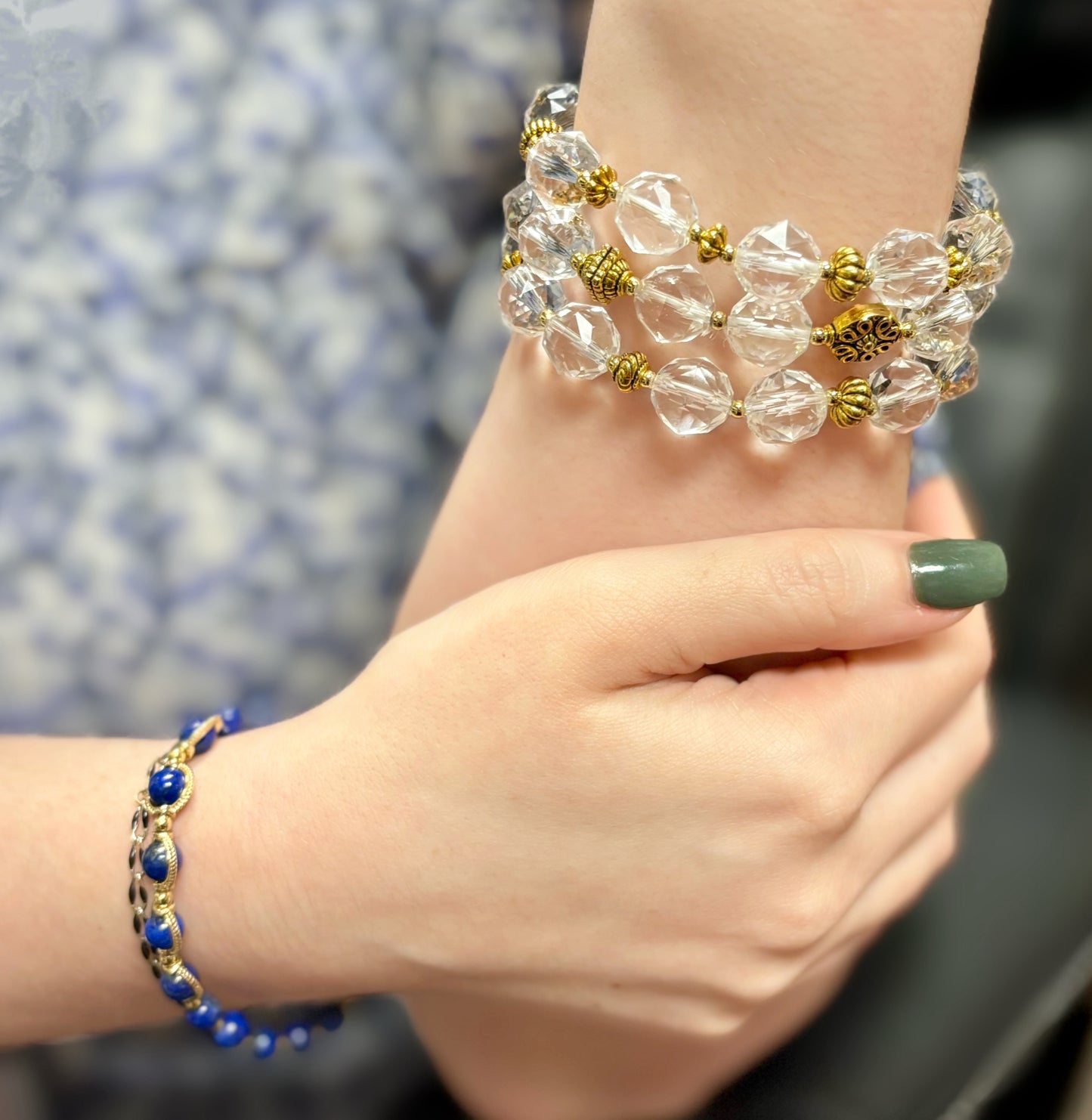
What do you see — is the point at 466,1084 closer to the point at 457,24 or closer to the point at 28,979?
the point at 28,979

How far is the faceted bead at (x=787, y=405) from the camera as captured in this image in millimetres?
448

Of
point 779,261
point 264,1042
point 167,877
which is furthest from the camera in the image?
point 264,1042

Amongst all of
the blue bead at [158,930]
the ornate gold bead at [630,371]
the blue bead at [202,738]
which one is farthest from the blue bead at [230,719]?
the ornate gold bead at [630,371]

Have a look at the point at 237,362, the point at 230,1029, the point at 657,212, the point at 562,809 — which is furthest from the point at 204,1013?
the point at 657,212

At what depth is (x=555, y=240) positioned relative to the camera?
49 cm

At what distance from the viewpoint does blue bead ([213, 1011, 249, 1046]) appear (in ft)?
1.92

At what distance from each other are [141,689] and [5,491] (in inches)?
6.2

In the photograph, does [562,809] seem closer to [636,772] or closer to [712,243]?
[636,772]

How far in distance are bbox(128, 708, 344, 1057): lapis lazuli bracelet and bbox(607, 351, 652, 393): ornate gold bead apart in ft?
1.07

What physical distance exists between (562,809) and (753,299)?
267 millimetres

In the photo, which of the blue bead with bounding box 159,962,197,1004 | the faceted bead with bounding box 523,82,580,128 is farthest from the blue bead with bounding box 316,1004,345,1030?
the faceted bead with bounding box 523,82,580,128

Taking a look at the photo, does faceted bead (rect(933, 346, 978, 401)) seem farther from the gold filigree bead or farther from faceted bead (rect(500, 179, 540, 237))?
faceted bead (rect(500, 179, 540, 237))

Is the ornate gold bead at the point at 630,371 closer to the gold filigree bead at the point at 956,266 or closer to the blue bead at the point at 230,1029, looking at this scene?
the gold filigree bead at the point at 956,266

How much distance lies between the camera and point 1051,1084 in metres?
0.76
